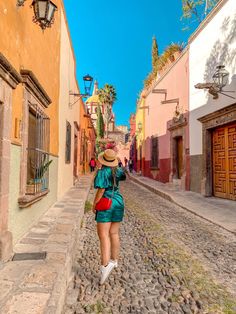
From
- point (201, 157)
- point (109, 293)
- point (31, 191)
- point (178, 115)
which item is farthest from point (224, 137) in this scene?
point (109, 293)

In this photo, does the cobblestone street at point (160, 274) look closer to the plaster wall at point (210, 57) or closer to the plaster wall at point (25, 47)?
the plaster wall at point (25, 47)

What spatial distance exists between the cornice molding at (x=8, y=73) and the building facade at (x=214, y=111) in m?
6.54

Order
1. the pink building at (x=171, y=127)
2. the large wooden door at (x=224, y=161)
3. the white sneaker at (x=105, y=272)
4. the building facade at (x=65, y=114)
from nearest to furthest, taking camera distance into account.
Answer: the white sneaker at (x=105, y=272) < the building facade at (x=65, y=114) < the large wooden door at (x=224, y=161) < the pink building at (x=171, y=127)

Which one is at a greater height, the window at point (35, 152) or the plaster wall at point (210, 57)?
the plaster wall at point (210, 57)

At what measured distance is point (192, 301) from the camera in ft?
8.00

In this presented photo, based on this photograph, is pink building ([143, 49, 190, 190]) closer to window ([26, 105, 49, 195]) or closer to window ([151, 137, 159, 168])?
window ([151, 137, 159, 168])

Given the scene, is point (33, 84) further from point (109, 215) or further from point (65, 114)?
point (65, 114)

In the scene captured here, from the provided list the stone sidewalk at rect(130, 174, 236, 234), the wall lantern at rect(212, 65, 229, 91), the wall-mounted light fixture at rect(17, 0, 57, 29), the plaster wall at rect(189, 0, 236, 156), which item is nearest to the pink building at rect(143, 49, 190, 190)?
the plaster wall at rect(189, 0, 236, 156)

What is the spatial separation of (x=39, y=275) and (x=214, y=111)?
7.96 metres

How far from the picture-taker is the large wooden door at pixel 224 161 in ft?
26.8

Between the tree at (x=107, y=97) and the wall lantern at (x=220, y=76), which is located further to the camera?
the tree at (x=107, y=97)

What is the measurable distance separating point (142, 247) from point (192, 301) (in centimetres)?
159

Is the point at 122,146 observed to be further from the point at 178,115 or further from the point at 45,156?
the point at 45,156

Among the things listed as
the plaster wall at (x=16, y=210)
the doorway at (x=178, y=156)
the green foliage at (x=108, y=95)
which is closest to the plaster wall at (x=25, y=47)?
the plaster wall at (x=16, y=210)
